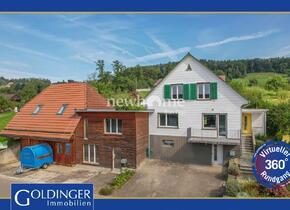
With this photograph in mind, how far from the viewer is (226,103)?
50.7ft

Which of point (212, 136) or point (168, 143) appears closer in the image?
point (212, 136)

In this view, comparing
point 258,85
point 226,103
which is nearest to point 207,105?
point 226,103

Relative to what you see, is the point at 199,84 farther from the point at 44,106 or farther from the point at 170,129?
the point at 44,106

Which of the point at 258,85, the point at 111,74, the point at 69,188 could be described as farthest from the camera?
the point at 111,74

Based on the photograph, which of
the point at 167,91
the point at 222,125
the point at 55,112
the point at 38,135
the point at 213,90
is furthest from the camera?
the point at 55,112

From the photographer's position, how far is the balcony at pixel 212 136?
49.7 feet

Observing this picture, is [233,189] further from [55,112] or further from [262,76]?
[262,76]

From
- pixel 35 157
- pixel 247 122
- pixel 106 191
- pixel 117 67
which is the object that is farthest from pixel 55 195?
pixel 117 67

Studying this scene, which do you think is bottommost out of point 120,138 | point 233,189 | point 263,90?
point 233,189

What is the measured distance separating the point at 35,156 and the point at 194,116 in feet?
35.5

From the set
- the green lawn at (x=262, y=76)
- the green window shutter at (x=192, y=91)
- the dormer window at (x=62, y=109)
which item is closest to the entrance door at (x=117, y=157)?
the dormer window at (x=62, y=109)

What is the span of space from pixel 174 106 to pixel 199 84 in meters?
2.33

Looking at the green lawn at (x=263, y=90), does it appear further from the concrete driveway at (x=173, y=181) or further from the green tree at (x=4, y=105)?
the green tree at (x=4, y=105)

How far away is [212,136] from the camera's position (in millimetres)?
15750
